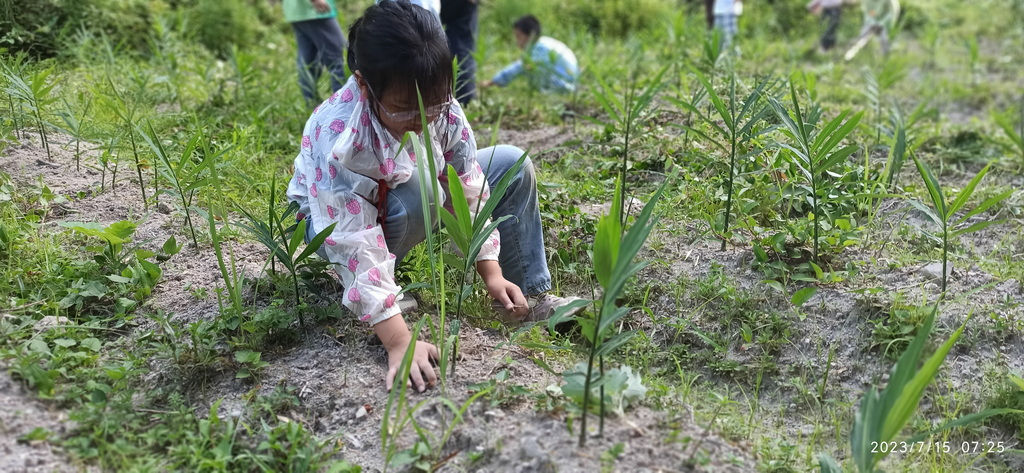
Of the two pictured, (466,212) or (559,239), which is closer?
(466,212)

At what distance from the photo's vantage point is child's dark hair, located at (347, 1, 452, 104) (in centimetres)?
171

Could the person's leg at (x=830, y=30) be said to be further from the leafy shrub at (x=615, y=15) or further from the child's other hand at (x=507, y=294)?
the child's other hand at (x=507, y=294)

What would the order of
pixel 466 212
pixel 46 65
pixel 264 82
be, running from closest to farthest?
pixel 466 212
pixel 46 65
pixel 264 82

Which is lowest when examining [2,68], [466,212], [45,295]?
[45,295]

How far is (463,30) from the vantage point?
4.26 meters

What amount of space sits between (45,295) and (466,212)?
113 centimetres

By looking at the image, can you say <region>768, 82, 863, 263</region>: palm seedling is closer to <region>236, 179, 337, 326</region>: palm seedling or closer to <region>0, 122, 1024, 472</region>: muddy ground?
<region>0, 122, 1024, 472</region>: muddy ground

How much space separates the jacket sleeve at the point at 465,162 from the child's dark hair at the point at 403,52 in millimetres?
259

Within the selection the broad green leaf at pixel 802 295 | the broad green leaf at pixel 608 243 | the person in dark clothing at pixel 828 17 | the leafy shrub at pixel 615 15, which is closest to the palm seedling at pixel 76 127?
Result: the broad green leaf at pixel 608 243

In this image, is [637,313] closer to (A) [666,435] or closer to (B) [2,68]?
(A) [666,435]

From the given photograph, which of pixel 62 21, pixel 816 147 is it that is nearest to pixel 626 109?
pixel 816 147

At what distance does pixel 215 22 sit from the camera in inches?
205

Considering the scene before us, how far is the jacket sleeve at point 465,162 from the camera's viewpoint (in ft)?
6.81

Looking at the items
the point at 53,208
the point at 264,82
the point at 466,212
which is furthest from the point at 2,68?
the point at 466,212
